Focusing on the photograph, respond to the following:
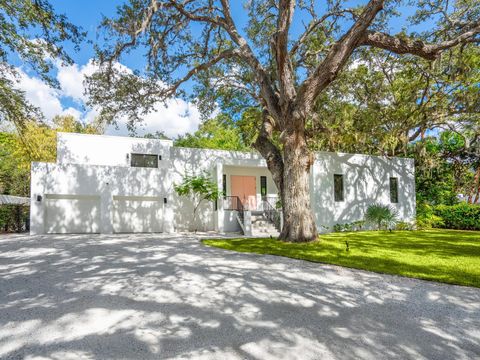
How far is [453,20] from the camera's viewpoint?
10.3 meters

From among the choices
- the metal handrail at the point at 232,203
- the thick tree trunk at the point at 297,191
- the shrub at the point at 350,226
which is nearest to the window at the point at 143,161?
the metal handrail at the point at 232,203

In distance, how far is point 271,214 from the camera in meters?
15.8

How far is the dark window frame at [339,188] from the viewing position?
15902 millimetres

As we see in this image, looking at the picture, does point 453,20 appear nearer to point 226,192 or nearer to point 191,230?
point 226,192

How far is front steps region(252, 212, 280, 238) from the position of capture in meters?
14.2

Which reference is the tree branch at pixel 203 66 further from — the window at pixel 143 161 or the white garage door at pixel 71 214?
the white garage door at pixel 71 214

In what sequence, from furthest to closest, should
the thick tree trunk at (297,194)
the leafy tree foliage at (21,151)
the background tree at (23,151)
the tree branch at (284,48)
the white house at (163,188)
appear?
the leafy tree foliage at (21,151), the background tree at (23,151), the white house at (163,188), the thick tree trunk at (297,194), the tree branch at (284,48)

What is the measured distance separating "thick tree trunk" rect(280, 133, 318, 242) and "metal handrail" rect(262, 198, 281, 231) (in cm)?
507

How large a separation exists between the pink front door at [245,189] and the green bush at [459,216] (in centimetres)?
1099

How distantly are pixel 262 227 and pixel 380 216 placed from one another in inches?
242

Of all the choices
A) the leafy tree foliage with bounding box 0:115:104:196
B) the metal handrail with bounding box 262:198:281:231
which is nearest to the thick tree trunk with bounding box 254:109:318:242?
the metal handrail with bounding box 262:198:281:231

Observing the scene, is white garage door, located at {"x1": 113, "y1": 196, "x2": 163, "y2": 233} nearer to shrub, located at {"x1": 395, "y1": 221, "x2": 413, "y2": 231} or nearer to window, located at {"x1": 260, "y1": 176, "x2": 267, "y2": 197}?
window, located at {"x1": 260, "y1": 176, "x2": 267, "y2": 197}

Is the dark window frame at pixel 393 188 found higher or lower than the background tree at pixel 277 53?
lower

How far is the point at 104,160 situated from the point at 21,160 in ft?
43.9
